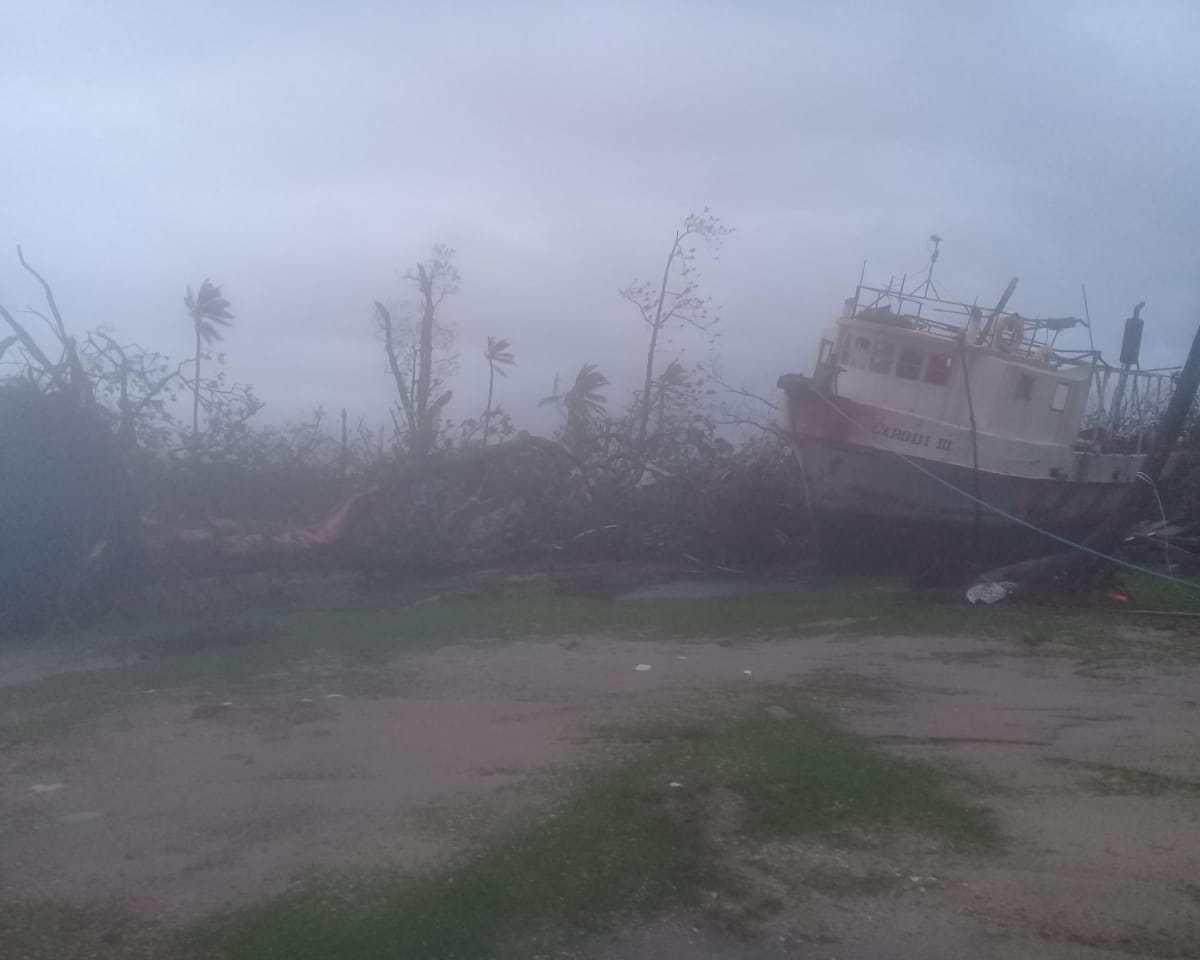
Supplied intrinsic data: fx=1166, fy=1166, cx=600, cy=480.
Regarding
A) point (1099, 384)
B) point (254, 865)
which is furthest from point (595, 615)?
point (1099, 384)

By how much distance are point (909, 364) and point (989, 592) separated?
16.1 ft

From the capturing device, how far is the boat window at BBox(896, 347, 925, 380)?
17688 millimetres

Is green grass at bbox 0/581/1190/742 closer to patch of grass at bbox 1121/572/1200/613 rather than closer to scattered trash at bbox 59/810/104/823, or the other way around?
patch of grass at bbox 1121/572/1200/613

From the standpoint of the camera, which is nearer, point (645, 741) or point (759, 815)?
point (759, 815)

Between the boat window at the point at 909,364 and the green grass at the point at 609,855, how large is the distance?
1091 cm

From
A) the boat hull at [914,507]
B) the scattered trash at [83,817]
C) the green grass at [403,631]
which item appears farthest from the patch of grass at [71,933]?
the boat hull at [914,507]

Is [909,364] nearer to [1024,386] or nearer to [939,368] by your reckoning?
[939,368]

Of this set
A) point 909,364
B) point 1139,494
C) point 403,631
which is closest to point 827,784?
point 403,631

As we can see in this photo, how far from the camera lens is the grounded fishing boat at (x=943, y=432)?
1705 cm

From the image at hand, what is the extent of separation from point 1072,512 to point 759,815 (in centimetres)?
1367

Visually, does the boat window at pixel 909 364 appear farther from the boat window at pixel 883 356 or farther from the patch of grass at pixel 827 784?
the patch of grass at pixel 827 784

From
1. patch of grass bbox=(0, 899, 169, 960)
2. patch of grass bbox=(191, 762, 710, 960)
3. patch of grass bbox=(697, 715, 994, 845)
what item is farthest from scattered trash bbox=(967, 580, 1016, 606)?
patch of grass bbox=(0, 899, 169, 960)

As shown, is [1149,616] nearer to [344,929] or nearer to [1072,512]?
[1072,512]

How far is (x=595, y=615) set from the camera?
1310 centimetres
